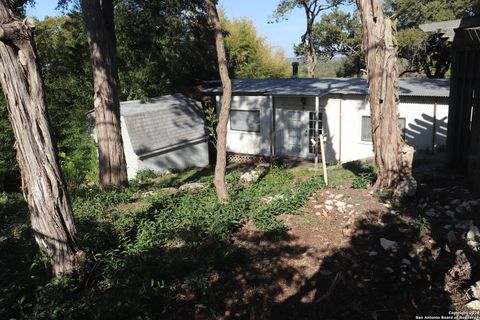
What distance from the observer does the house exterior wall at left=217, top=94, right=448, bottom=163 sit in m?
14.6

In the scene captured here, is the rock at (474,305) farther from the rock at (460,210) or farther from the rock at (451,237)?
the rock at (460,210)

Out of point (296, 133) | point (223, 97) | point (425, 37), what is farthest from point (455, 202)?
point (425, 37)

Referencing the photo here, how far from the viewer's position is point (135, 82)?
20.6 metres

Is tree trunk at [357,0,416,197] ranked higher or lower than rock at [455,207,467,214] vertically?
higher

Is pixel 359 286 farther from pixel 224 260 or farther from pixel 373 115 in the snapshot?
pixel 373 115

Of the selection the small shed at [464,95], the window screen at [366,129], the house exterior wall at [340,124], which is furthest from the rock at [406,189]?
the window screen at [366,129]

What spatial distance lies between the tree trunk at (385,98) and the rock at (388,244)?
194cm

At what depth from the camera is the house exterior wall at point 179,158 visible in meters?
16.8

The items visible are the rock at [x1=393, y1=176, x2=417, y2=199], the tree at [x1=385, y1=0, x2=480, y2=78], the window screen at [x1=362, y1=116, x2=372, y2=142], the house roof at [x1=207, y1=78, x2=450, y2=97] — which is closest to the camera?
the rock at [x1=393, y1=176, x2=417, y2=199]

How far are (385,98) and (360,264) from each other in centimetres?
371

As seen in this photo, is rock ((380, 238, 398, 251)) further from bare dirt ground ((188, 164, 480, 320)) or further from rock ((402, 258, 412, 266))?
rock ((402, 258, 412, 266))

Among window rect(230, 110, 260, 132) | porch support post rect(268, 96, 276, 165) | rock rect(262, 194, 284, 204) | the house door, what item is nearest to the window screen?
the house door

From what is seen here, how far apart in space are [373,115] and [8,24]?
21.5ft

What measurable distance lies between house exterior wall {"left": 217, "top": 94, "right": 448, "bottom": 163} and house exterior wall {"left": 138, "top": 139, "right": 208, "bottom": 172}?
1440 mm
